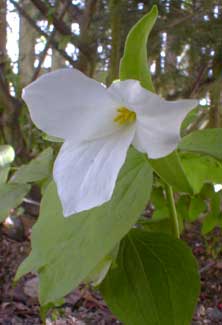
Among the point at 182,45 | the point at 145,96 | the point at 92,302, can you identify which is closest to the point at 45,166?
the point at 145,96

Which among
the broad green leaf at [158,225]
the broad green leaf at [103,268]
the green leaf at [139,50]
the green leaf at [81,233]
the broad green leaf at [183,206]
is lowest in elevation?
the broad green leaf at [183,206]

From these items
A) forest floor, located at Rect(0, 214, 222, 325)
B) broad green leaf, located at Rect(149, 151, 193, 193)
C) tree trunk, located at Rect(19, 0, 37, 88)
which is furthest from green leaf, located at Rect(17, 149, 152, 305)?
tree trunk, located at Rect(19, 0, 37, 88)

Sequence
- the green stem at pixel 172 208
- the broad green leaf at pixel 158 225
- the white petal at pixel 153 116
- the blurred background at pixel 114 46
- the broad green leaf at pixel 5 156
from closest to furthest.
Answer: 1. the white petal at pixel 153 116
2. the green stem at pixel 172 208
3. the broad green leaf at pixel 158 225
4. the broad green leaf at pixel 5 156
5. the blurred background at pixel 114 46

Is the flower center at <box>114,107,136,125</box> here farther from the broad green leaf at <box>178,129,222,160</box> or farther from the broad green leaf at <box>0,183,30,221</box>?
the broad green leaf at <box>0,183,30,221</box>

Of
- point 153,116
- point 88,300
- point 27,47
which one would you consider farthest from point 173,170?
point 27,47

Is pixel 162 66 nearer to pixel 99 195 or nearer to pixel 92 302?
pixel 92 302

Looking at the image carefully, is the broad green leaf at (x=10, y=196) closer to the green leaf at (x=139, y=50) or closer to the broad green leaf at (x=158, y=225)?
the broad green leaf at (x=158, y=225)

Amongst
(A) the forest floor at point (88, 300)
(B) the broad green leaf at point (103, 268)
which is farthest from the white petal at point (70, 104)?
(A) the forest floor at point (88, 300)
